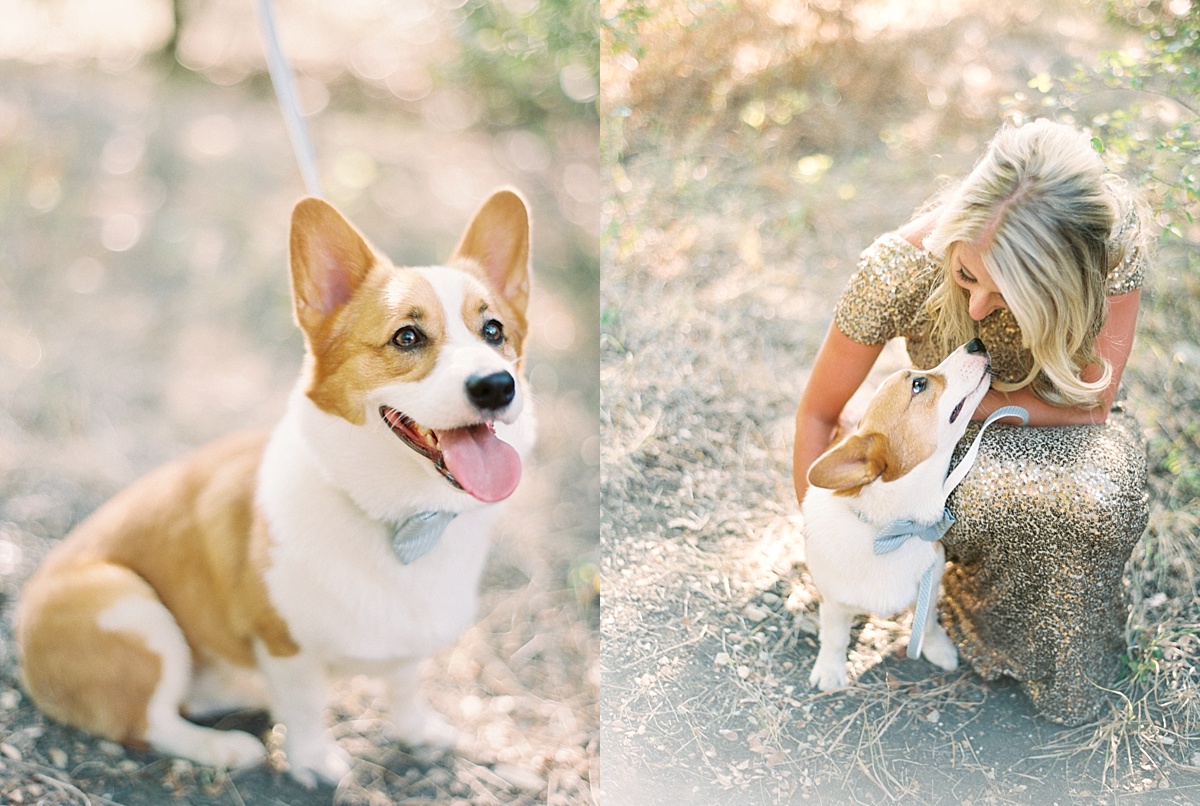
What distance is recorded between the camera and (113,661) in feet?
7.36

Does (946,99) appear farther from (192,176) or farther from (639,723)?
(192,176)

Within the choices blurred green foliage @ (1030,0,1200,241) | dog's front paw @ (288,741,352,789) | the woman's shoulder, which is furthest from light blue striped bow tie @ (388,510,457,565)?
blurred green foliage @ (1030,0,1200,241)

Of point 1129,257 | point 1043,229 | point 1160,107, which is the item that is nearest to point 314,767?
point 1043,229

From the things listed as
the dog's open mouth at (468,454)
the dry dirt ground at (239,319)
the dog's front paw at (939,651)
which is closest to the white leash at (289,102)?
the dog's open mouth at (468,454)

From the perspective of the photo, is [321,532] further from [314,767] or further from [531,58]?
[531,58]

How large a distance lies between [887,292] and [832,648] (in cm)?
79

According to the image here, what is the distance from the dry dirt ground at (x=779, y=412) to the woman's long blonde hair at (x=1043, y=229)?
0.73m

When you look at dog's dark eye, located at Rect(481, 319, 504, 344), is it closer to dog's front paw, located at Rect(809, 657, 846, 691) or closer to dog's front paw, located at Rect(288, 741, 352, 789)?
dog's front paw, located at Rect(809, 657, 846, 691)

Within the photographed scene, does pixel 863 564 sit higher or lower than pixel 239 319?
lower

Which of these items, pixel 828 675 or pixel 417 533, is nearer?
pixel 828 675

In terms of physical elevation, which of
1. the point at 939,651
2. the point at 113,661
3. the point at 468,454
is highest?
the point at 468,454

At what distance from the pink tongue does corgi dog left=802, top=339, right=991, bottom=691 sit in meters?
0.62

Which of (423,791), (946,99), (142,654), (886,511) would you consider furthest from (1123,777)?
(946,99)

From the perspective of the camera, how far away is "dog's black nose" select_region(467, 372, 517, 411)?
175 centimetres
